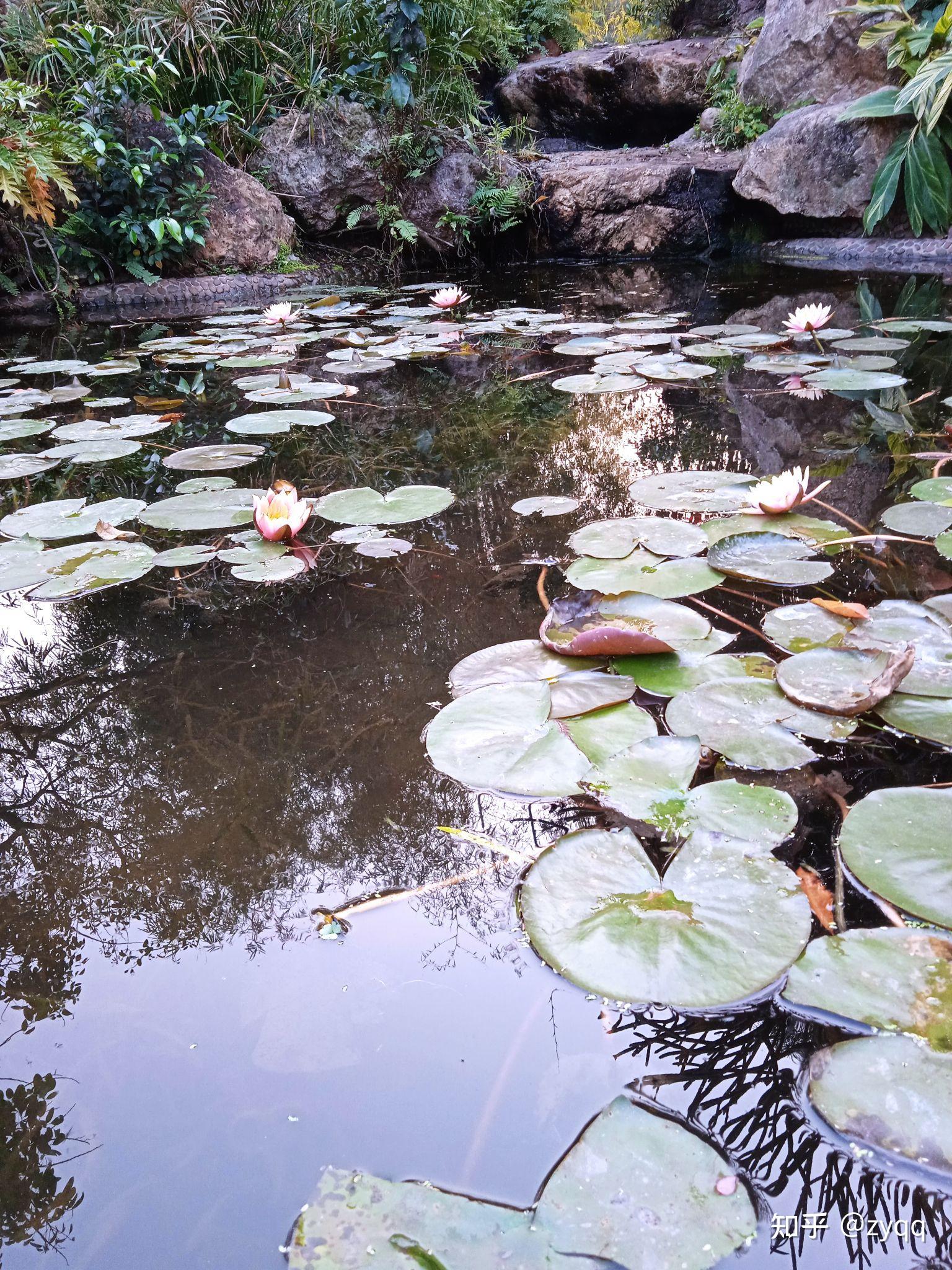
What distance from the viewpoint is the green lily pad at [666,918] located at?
0.66 m

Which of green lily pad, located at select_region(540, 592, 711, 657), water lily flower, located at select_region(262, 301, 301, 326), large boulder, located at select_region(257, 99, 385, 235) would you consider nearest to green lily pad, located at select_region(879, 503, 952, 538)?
Answer: green lily pad, located at select_region(540, 592, 711, 657)

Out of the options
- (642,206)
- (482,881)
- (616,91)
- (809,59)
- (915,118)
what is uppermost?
(616,91)

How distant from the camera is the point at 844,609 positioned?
1.15m

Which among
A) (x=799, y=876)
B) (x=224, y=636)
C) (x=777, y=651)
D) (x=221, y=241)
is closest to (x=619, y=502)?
(x=777, y=651)

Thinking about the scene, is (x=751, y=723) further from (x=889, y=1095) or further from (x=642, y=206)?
(x=642, y=206)

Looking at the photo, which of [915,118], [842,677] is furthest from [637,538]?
[915,118]

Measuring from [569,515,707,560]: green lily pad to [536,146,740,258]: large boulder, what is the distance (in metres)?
5.07

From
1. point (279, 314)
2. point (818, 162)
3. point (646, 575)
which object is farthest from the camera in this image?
point (818, 162)

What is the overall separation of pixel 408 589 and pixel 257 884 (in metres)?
0.69

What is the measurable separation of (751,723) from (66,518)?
4.86ft

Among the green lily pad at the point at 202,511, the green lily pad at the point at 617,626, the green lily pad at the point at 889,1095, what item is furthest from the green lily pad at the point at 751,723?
the green lily pad at the point at 202,511

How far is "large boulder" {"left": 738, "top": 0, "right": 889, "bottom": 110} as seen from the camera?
16.5 feet

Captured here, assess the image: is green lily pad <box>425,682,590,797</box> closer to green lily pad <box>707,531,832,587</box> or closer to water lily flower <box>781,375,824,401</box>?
green lily pad <box>707,531,832,587</box>

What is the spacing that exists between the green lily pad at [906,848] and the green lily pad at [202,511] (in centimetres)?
131
